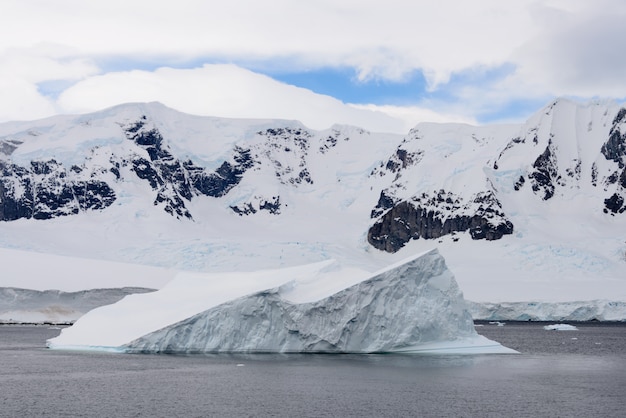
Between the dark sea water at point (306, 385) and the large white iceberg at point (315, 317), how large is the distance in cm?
93

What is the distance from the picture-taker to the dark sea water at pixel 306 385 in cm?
3253

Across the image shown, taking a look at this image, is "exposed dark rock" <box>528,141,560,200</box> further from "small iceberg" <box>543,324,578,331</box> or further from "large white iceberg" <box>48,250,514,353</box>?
"large white iceberg" <box>48,250,514,353</box>

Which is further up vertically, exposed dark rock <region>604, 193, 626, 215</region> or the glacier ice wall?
exposed dark rock <region>604, 193, 626, 215</region>

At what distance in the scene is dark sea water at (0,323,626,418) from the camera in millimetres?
32531

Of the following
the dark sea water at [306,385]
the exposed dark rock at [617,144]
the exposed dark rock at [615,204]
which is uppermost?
the exposed dark rock at [617,144]

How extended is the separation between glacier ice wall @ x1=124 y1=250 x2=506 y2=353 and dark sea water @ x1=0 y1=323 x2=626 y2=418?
0.90 meters

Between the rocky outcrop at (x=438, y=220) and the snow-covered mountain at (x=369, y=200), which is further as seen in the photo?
the rocky outcrop at (x=438, y=220)

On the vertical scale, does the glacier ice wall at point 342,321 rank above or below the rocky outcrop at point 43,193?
below

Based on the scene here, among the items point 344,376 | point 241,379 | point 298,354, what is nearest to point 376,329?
point 298,354

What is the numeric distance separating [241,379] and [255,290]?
10248 millimetres

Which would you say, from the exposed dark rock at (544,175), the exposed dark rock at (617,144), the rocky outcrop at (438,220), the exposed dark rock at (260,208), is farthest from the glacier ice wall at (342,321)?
the exposed dark rock at (260,208)

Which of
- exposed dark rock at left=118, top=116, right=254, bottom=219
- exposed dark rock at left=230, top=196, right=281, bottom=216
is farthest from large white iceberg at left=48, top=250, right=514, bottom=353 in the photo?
exposed dark rock at left=230, top=196, right=281, bottom=216

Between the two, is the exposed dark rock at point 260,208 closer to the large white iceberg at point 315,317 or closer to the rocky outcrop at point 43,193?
the rocky outcrop at point 43,193

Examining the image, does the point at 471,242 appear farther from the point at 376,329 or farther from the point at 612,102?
the point at 376,329
